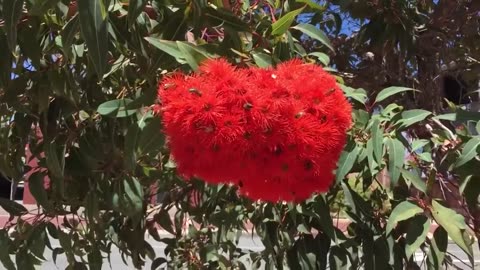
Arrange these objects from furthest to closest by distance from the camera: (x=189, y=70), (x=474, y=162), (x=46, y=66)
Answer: (x=46, y=66)
(x=474, y=162)
(x=189, y=70)

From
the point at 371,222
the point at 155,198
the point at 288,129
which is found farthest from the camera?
the point at 155,198

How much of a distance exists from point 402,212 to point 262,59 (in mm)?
649

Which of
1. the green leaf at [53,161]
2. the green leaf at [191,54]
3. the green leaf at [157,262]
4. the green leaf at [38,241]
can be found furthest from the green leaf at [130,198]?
the green leaf at [157,262]

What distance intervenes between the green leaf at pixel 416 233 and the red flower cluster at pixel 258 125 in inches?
23.3

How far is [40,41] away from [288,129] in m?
0.89

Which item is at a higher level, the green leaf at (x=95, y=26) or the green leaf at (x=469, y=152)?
the green leaf at (x=95, y=26)

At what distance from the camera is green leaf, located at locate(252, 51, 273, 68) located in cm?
134

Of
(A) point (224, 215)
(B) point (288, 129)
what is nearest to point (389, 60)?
(A) point (224, 215)

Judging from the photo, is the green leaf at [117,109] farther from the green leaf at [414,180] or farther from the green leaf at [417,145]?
the green leaf at [417,145]

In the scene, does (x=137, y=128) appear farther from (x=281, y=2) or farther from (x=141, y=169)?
(x=141, y=169)

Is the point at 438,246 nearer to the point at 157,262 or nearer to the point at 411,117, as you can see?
the point at 411,117

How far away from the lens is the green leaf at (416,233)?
1.68 m

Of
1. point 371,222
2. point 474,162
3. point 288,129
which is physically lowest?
point 371,222

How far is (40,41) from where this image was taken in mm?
1639
